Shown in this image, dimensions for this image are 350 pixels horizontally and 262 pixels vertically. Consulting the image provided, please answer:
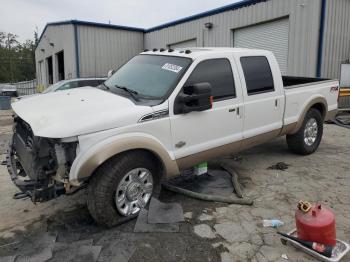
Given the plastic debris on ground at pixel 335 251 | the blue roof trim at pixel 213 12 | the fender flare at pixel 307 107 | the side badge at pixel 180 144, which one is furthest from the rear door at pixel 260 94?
the blue roof trim at pixel 213 12

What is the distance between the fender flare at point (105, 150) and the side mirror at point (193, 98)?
506 millimetres

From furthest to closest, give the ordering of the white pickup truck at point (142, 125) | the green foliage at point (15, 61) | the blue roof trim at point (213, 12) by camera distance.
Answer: the green foliage at point (15, 61), the blue roof trim at point (213, 12), the white pickup truck at point (142, 125)

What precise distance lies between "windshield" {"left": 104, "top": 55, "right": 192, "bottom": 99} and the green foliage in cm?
7157

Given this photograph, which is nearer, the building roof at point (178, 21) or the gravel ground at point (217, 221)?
the gravel ground at point (217, 221)

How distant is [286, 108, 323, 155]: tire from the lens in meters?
6.36

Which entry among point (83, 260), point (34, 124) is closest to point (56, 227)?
point (83, 260)

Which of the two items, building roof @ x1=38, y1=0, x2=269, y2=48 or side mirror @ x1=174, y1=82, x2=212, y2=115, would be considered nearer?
side mirror @ x1=174, y1=82, x2=212, y2=115

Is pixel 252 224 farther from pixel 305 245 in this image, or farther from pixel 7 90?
pixel 7 90

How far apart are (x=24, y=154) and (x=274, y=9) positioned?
11053 mm

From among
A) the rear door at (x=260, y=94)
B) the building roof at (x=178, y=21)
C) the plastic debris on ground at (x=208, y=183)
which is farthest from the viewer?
the building roof at (x=178, y=21)

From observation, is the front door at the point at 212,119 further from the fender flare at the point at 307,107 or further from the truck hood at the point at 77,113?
the fender flare at the point at 307,107

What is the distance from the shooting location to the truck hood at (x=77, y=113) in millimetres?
3404

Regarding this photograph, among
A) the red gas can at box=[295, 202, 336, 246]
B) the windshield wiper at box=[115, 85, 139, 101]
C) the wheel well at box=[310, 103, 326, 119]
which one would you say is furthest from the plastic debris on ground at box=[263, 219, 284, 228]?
the wheel well at box=[310, 103, 326, 119]

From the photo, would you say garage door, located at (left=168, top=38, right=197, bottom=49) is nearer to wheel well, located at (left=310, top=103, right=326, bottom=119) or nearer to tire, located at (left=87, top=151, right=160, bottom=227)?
wheel well, located at (left=310, top=103, right=326, bottom=119)
